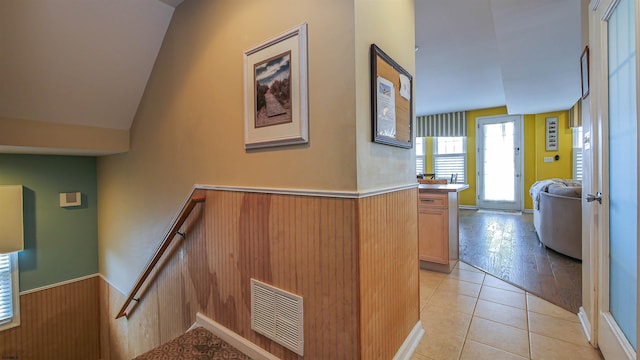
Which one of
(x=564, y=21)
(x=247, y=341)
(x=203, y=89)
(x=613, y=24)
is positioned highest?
(x=564, y=21)

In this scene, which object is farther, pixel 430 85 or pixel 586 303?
pixel 430 85

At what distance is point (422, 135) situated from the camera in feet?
26.1

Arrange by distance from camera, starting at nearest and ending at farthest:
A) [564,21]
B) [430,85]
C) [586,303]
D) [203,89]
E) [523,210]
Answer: [586,303], [203,89], [564,21], [430,85], [523,210]

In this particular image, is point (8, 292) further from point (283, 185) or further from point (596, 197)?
point (596, 197)

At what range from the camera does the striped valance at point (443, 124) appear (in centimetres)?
734

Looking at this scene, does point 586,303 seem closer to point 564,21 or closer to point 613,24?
point 613,24

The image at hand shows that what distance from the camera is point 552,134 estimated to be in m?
6.50

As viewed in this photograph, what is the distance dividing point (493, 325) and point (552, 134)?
639 cm

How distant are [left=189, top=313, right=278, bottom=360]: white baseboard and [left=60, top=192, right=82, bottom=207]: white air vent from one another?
2.88m

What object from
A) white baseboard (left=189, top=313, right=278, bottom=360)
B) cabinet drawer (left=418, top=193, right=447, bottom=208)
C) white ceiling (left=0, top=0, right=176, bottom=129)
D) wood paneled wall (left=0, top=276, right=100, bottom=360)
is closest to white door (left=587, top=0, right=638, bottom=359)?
cabinet drawer (left=418, top=193, right=447, bottom=208)

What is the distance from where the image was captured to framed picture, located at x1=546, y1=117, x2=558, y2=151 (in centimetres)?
646

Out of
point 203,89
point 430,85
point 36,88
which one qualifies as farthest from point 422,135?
point 36,88

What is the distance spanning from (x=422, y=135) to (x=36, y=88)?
7.69 metres

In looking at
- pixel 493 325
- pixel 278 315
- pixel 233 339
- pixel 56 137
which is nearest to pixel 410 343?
pixel 493 325
